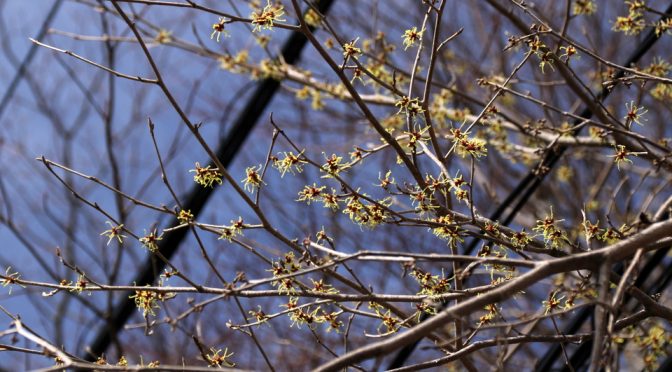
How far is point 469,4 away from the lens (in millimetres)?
7457

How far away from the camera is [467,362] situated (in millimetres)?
2254

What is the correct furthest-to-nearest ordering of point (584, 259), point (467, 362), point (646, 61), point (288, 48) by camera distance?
point (646, 61) → point (288, 48) → point (467, 362) → point (584, 259)

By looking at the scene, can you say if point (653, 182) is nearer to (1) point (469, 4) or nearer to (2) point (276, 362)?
(1) point (469, 4)

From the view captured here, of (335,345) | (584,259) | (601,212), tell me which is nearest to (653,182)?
(601,212)

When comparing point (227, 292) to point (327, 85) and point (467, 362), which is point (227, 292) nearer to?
point (467, 362)

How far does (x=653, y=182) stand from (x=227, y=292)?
5.98 meters

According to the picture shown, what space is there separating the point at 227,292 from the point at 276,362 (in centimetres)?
505

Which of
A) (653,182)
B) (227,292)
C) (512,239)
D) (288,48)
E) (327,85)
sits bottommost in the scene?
(227,292)

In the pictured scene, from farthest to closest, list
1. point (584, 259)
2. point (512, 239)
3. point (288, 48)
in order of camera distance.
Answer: point (288, 48)
point (512, 239)
point (584, 259)

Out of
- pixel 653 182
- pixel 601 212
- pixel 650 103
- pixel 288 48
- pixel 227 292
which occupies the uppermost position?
pixel 650 103

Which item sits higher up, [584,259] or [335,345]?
[335,345]

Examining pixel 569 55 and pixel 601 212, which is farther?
pixel 601 212

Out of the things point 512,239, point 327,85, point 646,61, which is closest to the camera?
point 512,239

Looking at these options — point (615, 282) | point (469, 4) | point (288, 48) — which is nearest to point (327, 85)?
point (288, 48)
